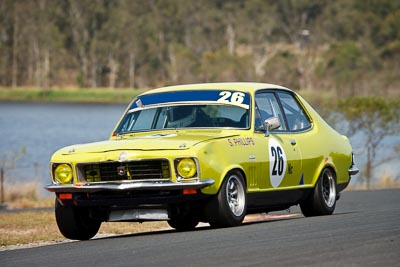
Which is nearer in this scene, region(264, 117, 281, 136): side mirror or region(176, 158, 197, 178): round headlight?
region(176, 158, 197, 178): round headlight

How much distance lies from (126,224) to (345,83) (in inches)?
2798

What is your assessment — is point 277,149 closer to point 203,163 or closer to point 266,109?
point 266,109

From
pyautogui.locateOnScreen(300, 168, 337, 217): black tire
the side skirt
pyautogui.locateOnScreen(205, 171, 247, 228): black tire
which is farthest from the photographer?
pyautogui.locateOnScreen(300, 168, 337, 217): black tire

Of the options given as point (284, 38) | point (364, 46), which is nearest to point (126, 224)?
point (364, 46)

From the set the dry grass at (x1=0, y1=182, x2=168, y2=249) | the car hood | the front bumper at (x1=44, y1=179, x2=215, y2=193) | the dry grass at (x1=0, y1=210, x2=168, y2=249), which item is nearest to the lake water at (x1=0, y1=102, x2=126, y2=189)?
the dry grass at (x1=0, y1=182, x2=168, y2=249)

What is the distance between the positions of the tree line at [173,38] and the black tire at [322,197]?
81.4 meters

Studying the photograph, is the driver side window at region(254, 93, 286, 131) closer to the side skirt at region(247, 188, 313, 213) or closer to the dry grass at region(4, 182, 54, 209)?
the side skirt at region(247, 188, 313, 213)

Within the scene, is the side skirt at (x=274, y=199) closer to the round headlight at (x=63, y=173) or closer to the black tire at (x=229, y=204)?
the black tire at (x=229, y=204)

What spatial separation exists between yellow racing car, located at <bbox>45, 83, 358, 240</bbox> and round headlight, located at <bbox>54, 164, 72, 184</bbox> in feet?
0.03

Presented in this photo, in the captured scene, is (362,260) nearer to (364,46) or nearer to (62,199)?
(62,199)

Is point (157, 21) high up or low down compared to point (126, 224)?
up

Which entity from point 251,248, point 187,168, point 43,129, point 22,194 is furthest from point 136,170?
point 43,129

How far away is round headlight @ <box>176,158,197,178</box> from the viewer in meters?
10.8

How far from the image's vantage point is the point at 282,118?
1280 centimetres
